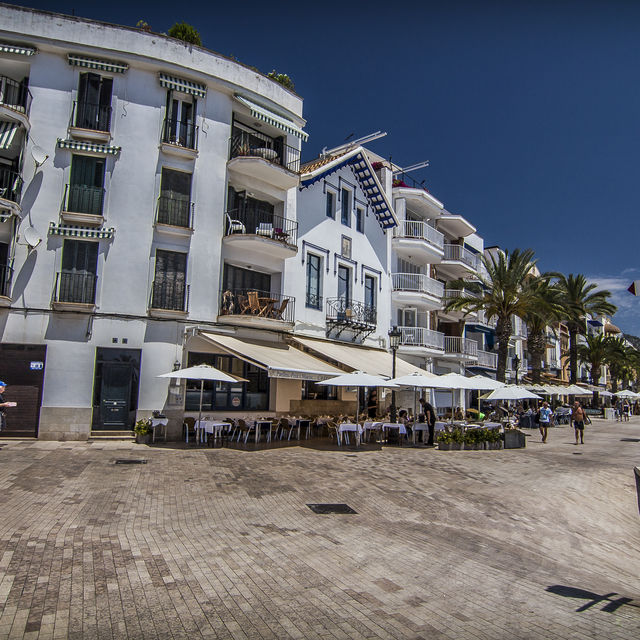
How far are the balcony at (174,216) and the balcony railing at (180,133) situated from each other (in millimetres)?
2248

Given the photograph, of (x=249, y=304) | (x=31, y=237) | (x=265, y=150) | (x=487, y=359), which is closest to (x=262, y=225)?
(x=265, y=150)

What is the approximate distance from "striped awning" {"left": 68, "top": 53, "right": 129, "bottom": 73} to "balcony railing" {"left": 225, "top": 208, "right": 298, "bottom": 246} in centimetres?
677

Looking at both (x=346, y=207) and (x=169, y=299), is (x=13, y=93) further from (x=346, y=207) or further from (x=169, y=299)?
(x=346, y=207)

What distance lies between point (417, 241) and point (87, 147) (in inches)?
797

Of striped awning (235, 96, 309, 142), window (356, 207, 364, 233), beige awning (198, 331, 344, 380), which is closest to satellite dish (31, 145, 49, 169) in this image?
striped awning (235, 96, 309, 142)

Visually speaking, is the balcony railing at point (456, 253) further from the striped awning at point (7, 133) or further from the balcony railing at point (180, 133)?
the striped awning at point (7, 133)

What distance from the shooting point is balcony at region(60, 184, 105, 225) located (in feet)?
62.1

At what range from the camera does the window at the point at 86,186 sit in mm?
19188

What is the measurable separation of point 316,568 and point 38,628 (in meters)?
3.28

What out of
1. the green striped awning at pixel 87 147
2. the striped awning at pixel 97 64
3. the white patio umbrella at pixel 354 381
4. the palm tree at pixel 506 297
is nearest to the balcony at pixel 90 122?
the green striped awning at pixel 87 147

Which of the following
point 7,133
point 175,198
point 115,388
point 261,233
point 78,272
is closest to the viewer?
point 7,133

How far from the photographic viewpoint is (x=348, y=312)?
1050 inches

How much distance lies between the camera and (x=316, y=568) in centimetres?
677

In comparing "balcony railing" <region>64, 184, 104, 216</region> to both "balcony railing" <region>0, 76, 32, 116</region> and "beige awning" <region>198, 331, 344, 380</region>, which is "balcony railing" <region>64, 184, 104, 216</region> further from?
"beige awning" <region>198, 331, 344, 380</region>
